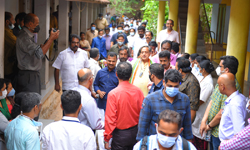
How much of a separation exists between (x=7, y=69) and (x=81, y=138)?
356 centimetres

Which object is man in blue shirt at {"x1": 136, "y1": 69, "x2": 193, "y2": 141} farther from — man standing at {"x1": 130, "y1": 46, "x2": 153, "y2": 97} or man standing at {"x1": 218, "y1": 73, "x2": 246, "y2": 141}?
man standing at {"x1": 130, "y1": 46, "x2": 153, "y2": 97}

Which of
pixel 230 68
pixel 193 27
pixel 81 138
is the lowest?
pixel 81 138

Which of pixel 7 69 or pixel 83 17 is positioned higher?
pixel 83 17

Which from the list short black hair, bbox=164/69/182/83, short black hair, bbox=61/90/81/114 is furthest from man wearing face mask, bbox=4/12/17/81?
short black hair, bbox=164/69/182/83

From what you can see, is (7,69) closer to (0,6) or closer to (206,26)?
(0,6)

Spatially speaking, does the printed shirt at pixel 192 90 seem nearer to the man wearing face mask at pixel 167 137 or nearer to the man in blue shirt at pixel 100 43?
the man wearing face mask at pixel 167 137

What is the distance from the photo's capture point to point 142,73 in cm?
596

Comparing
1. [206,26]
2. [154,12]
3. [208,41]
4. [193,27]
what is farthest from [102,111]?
[154,12]

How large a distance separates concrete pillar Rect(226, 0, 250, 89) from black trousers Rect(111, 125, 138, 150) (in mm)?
3951

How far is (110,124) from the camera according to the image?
4.34m

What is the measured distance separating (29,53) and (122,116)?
2.20 m

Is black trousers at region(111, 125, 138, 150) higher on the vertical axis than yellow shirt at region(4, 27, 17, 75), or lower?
lower

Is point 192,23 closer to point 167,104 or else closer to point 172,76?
point 172,76

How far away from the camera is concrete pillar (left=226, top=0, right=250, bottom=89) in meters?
7.30
